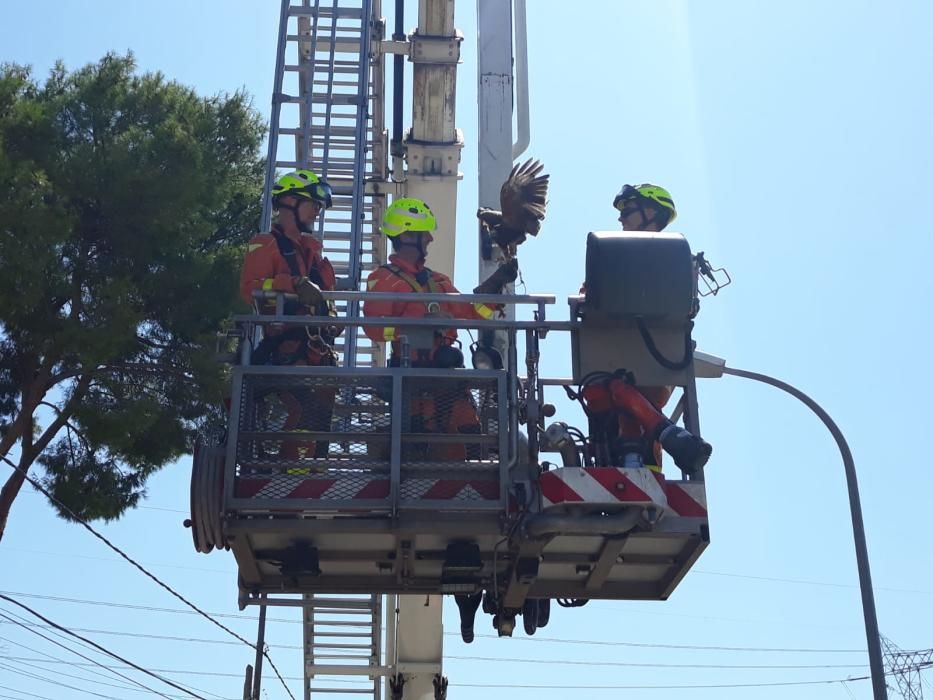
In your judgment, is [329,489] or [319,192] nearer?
[329,489]

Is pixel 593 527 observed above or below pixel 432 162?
below

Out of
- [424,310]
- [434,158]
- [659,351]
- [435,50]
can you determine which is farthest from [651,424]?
[435,50]

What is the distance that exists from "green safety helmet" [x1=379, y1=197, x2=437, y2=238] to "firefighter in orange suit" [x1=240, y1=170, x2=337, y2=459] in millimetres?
463

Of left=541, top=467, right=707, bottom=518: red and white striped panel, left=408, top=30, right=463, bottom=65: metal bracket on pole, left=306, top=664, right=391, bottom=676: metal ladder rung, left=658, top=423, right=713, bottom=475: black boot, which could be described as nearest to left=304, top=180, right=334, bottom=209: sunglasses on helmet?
left=541, top=467, right=707, bottom=518: red and white striped panel

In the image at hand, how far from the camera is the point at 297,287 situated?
6938mm

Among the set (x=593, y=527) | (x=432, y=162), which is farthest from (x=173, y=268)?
(x=593, y=527)

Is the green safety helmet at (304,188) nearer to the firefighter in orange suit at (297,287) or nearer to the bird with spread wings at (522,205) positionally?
the firefighter in orange suit at (297,287)

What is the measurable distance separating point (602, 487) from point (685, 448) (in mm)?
499

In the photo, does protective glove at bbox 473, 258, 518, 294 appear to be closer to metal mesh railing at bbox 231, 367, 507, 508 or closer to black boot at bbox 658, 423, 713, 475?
metal mesh railing at bbox 231, 367, 507, 508

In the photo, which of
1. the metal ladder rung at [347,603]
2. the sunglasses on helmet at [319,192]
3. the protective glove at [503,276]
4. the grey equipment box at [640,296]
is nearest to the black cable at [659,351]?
the grey equipment box at [640,296]

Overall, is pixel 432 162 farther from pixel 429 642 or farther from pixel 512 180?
pixel 429 642

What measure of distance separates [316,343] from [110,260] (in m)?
7.99

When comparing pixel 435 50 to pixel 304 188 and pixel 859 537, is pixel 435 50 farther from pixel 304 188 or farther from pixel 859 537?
pixel 859 537

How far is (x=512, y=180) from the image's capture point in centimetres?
854
